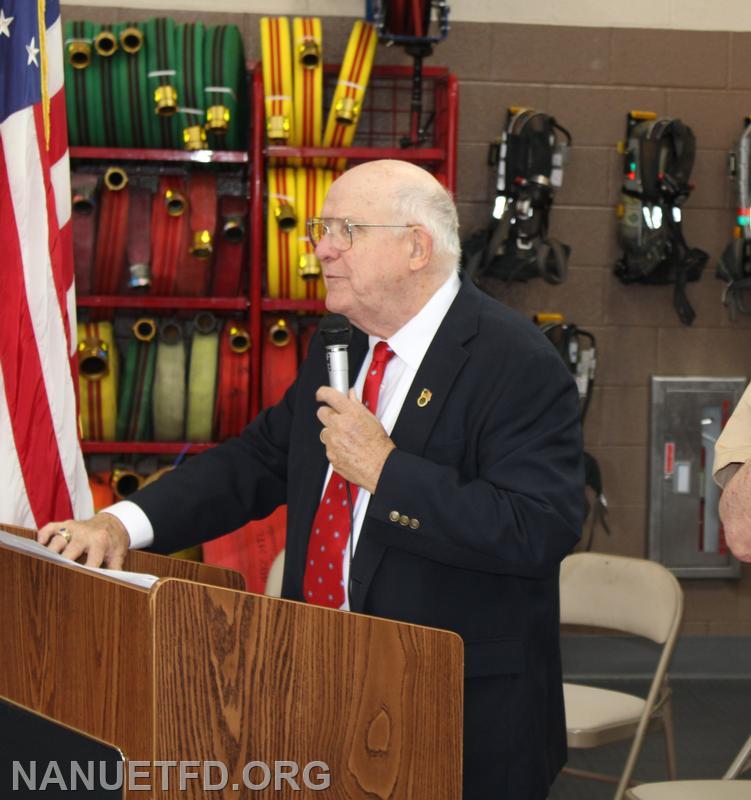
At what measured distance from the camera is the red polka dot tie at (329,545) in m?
1.93

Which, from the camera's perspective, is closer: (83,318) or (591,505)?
(83,318)

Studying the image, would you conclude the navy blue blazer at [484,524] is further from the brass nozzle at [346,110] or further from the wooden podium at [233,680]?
the brass nozzle at [346,110]

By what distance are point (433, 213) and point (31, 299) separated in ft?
3.57

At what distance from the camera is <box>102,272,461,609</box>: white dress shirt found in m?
1.95

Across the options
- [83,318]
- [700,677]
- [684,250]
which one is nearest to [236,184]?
[83,318]

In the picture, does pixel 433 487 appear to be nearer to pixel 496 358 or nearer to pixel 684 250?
pixel 496 358

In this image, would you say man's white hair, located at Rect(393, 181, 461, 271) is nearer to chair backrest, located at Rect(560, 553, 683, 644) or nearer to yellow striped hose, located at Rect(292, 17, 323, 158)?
chair backrest, located at Rect(560, 553, 683, 644)

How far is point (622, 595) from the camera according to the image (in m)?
3.16

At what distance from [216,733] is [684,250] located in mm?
3965

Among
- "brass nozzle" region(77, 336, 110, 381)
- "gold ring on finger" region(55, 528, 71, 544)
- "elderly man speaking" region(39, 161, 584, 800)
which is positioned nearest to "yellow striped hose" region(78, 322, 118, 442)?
"brass nozzle" region(77, 336, 110, 381)

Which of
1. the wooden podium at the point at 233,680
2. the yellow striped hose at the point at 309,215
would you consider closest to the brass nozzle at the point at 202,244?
the yellow striped hose at the point at 309,215

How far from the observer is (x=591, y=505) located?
5.03m

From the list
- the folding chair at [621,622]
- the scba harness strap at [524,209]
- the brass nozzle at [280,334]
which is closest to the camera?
the folding chair at [621,622]

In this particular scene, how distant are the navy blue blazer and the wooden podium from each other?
317mm
